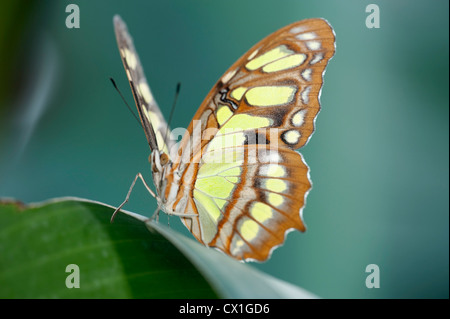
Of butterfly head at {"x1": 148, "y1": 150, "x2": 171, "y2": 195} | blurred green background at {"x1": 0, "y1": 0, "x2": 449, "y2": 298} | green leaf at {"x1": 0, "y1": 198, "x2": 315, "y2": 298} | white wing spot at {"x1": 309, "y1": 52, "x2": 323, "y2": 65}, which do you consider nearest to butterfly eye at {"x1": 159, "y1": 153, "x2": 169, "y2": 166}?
butterfly head at {"x1": 148, "y1": 150, "x2": 171, "y2": 195}

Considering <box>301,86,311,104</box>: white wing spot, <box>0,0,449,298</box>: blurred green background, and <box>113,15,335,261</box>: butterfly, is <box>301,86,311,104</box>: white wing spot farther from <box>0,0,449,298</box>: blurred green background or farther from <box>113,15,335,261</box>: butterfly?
<box>0,0,449,298</box>: blurred green background

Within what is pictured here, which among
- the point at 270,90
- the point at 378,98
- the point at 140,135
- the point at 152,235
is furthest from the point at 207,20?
the point at 152,235

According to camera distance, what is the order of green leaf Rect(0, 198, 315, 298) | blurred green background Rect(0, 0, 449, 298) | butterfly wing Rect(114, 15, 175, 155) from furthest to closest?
blurred green background Rect(0, 0, 449, 298) → butterfly wing Rect(114, 15, 175, 155) → green leaf Rect(0, 198, 315, 298)

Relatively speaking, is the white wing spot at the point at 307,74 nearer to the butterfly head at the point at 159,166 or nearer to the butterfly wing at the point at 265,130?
the butterfly wing at the point at 265,130

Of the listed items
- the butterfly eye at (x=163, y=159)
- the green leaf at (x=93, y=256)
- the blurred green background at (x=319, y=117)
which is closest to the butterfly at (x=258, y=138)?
the butterfly eye at (x=163, y=159)

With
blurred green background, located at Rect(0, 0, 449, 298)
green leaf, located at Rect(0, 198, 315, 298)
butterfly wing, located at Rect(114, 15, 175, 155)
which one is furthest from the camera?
blurred green background, located at Rect(0, 0, 449, 298)

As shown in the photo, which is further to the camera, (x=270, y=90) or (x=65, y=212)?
(x=270, y=90)
